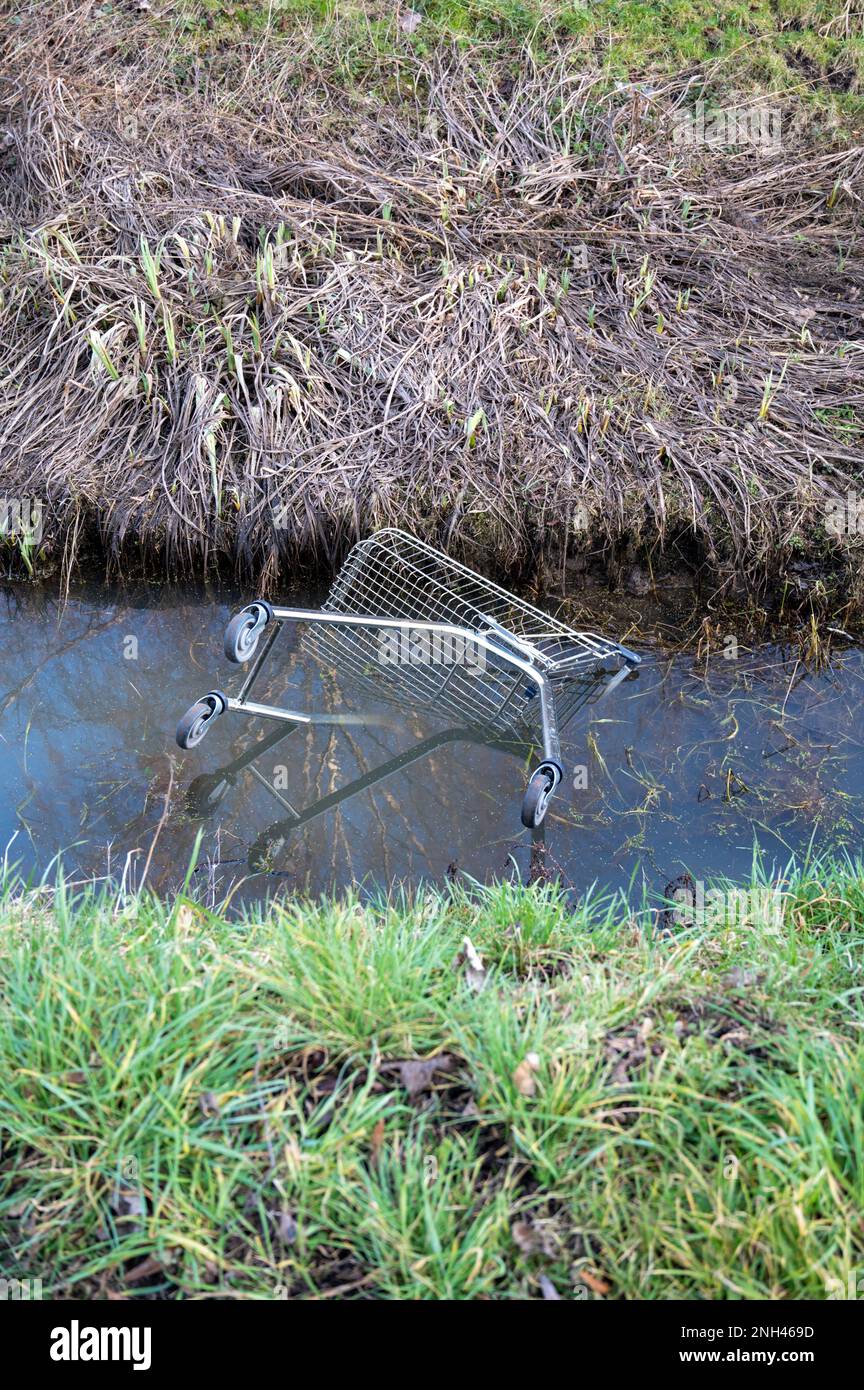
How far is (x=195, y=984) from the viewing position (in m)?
2.47

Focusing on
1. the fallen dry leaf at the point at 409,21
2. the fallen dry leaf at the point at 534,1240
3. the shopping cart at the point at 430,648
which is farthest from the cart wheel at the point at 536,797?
the fallen dry leaf at the point at 409,21

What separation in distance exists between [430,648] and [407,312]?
2019 mm

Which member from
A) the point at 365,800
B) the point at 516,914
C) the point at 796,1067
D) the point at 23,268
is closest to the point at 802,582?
the point at 365,800

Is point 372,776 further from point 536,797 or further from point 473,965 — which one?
point 473,965

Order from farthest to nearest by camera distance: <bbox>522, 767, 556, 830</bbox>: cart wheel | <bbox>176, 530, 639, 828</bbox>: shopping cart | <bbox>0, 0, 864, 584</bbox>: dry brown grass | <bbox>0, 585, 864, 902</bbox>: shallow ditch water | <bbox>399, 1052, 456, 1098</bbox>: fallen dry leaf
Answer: <bbox>0, 0, 864, 584</bbox>: dry brown grass < <bbox>176, 530, 639, 828</bbox>: shopping cart < <bbox>0, 585, 864, 902</bbox>: shallow ditch water < <bbox>522, 767, 556, 830</bbox>: cart wheel < <bbox>399, 1052, 456, 1098</bbox>: fallen dry leaf

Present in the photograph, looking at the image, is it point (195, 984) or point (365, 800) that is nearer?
point (195, 984)

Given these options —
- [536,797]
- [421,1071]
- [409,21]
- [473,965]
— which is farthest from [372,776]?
[409,21]

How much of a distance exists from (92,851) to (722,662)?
2.82m

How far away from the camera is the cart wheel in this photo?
3.67 m

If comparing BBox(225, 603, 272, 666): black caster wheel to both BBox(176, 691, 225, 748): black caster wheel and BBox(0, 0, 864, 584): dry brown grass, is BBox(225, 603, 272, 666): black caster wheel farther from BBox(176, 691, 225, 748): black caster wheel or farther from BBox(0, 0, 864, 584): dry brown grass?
BBox(0, 0, 864, 584): dry brown grass

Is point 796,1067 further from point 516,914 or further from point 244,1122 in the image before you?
point 244,1122

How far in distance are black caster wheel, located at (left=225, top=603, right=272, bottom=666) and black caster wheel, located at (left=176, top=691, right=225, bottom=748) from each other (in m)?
0.18

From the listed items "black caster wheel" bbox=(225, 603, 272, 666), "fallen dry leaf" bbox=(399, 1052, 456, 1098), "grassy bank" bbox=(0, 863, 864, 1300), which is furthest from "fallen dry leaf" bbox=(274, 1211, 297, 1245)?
"black caster wheel" bbox=(225, 603, 272, 666)

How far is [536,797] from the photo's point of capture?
12.0 ft
